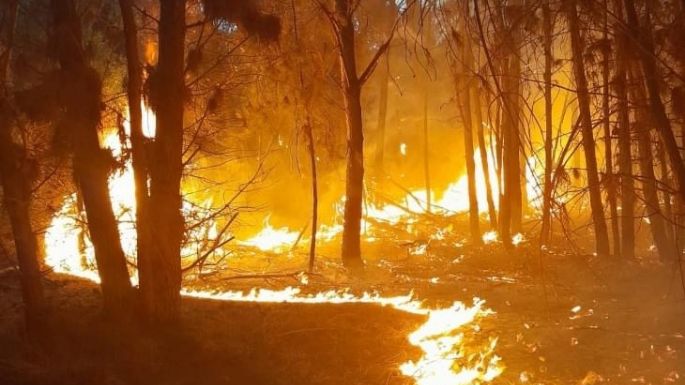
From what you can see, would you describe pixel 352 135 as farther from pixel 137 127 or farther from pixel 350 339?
pixel 137 127

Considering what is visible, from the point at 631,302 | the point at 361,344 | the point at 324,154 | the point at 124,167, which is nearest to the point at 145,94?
the point at 124,167

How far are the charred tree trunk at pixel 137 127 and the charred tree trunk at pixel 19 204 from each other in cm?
141

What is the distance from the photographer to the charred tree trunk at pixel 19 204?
8508 mm

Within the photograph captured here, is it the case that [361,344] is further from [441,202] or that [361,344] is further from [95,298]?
[441,202]

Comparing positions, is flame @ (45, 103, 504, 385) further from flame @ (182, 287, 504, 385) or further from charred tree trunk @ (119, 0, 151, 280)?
charred tree trunk @ (119, 0, 151, 280)

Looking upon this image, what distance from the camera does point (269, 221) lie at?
89.6 ft

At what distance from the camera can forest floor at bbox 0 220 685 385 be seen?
6.85m

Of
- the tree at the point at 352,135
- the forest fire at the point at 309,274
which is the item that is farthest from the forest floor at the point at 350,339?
the tree at the point at 352,135

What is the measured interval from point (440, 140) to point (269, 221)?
60.7ft

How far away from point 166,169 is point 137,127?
2.40 ft

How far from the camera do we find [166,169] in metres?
9.30

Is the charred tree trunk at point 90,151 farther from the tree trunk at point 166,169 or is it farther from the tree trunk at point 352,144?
the tree trunk at point 352,144

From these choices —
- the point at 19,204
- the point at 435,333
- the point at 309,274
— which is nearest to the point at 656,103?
the point at 435,333

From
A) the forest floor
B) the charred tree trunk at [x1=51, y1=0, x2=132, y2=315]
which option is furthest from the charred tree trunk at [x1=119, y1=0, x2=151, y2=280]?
the forest floor
